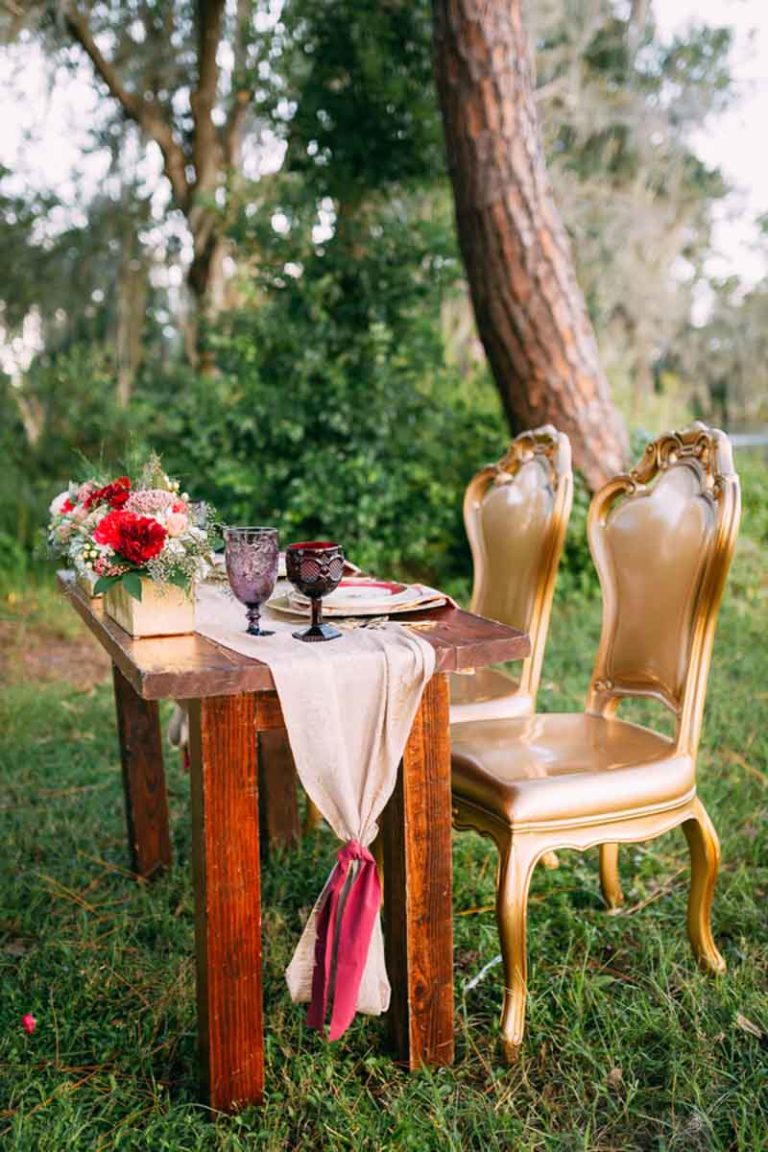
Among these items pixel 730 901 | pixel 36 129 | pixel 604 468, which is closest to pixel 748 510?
pixel 604 468

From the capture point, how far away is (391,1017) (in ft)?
6.21

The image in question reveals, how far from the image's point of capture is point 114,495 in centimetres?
180

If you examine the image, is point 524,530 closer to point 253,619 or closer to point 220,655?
point 253,619

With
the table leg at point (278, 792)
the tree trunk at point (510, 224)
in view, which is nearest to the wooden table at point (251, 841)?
the table leg at point (278, 792)

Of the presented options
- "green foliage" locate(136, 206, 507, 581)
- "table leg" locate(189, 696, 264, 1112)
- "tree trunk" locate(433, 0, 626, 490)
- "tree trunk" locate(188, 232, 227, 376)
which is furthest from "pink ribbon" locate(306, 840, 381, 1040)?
"tree trunk" locate(188, 232, 227, 376)

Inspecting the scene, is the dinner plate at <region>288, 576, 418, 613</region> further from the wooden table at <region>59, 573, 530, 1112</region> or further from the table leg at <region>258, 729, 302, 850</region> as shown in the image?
the table leg at <region>258, 729, 302, 850</region>

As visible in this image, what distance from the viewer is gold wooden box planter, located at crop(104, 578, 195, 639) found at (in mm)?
1733

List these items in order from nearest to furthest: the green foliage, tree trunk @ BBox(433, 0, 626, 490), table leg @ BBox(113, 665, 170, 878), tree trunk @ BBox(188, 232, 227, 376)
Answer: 1. table leg @ BBox(113, 665, 170, 878)
2. tree trunk @ BBox(433, 0, 626, 490)
3. the green foliage
4. tree trunk @ BBox(188, 232, 227, 376)

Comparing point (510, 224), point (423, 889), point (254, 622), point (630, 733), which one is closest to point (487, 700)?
point (630, 733)

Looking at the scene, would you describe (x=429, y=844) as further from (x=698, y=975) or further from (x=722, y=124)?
(x=722, y=124)

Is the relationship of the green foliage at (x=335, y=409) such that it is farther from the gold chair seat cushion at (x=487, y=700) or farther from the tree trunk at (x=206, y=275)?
the gold chair seat cushion at (x=487, y=700)

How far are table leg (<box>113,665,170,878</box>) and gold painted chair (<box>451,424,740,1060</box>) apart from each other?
851mm

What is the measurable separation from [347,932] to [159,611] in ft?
2.07

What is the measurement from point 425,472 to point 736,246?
24.2 ft
